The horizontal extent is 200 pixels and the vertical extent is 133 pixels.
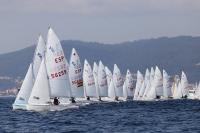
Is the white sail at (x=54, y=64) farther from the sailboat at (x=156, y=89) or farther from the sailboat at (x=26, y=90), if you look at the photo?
the sailboat at (x=156, y=89)

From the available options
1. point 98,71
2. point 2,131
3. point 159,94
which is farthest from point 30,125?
point 159,94

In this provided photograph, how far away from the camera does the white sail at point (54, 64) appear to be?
9006 centimetres

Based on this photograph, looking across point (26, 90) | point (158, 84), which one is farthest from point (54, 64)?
point (158, 84)

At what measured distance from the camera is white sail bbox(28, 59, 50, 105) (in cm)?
8681

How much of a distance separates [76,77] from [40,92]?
2584 cm

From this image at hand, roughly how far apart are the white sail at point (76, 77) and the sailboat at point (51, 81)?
51.5ft

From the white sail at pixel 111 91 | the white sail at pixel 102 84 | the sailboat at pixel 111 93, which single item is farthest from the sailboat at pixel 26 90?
the white sail at pixel 111 91

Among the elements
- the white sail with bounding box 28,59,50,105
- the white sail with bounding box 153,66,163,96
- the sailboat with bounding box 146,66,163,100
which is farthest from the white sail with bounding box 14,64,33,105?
the white sail with bounding box 153,66,163,96

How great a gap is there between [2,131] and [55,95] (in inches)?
1115

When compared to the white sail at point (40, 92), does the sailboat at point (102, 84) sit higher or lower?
higher

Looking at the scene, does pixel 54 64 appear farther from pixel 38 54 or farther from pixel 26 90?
pixel 38 54

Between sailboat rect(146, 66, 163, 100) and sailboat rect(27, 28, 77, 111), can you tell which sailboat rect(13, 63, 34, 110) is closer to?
sailboat rect(27, 28, 77, 111)

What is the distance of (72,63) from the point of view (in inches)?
4599

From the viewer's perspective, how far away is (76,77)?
11262cm
